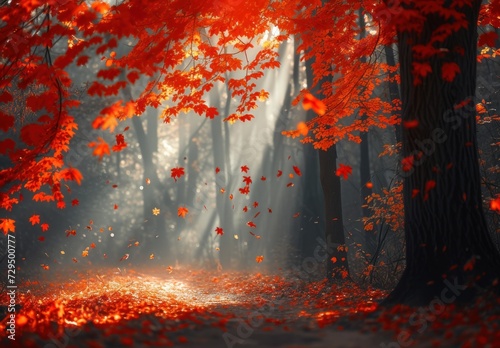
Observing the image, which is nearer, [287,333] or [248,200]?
[287,333]

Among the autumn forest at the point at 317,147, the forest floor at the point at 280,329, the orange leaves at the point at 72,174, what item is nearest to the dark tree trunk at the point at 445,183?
the autumn forest at the point at 317,147

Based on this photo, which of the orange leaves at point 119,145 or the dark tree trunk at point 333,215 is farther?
the dark tree trunk at point 333,215

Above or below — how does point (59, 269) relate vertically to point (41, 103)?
below

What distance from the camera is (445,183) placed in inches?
260

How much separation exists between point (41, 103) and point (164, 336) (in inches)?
160

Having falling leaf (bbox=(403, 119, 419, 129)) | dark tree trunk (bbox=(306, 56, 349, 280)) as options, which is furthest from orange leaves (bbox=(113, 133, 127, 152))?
dark tree trunk (bbox=(306, 56, 349, 280))

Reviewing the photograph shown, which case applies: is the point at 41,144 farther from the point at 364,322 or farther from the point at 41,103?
the point at 364,322

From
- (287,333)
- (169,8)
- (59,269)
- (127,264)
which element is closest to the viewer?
(287,333)

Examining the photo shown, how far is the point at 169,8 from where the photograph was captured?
8.86 metres

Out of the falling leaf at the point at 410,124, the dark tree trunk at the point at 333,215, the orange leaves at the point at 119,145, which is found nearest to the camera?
the falling leaf at the point at 410,124

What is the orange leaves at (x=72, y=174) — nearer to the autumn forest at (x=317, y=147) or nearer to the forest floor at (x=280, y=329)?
the autumn forest at (x=317, y=147)

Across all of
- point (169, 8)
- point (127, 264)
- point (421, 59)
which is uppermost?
point (169, 8)

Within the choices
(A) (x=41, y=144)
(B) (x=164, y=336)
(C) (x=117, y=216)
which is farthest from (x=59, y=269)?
(B) (x=164, y=336)

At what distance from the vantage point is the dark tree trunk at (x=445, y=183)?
6.47m
